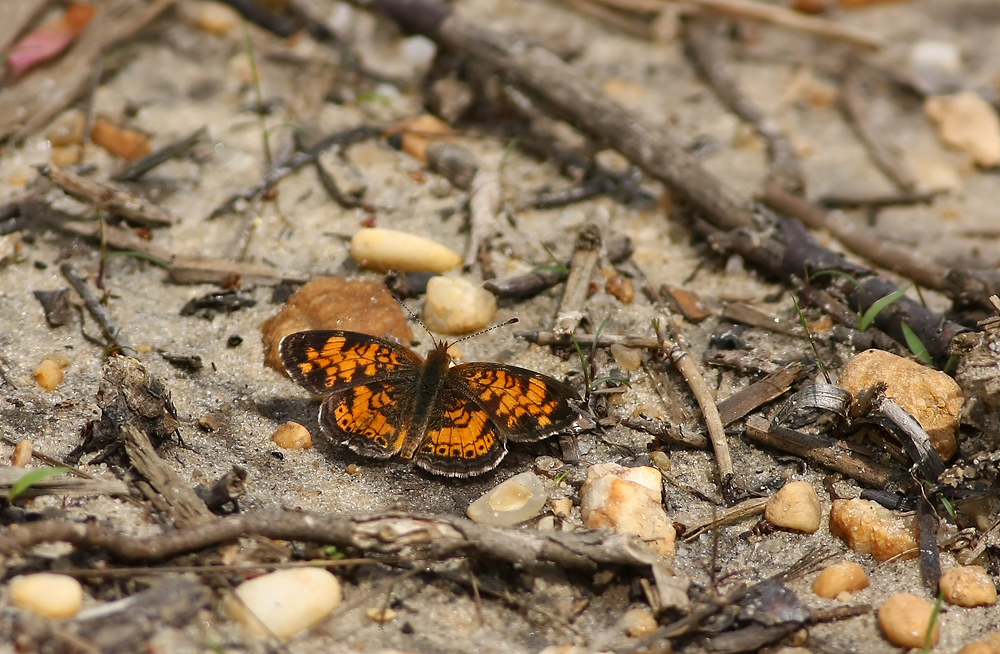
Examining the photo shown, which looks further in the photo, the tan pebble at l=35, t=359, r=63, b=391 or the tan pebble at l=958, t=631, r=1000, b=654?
the tan pebble at l=35, t=359, r=63, b=391

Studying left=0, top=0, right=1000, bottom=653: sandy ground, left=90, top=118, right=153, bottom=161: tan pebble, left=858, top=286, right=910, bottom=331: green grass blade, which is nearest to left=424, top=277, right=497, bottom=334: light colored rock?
left=0, top=0, right=1000, bottom=653: sandy ground

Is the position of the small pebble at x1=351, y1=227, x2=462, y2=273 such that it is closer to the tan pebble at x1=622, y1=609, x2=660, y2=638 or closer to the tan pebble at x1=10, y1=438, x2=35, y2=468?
the tan pebble at x1=10, y1=438, x2=35, y2=468

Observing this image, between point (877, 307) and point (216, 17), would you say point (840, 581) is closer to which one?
point (877, 307)

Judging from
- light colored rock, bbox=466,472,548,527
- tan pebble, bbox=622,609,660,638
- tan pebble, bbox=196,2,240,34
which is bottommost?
tan pebble, bbox=622,609,660,638

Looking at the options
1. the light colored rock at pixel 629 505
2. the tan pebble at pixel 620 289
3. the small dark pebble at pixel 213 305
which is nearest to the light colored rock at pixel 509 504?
the light colored rock at pixel 629 505

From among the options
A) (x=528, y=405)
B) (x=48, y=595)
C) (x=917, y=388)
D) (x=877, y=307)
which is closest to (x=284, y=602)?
(x=48, y=595)

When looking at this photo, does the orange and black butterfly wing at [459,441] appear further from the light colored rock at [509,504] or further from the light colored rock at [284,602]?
the light colored rock at [284,602]

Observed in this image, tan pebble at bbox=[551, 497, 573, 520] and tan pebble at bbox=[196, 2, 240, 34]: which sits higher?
tan pebble at bbox=[196, 2, 240, 34]
